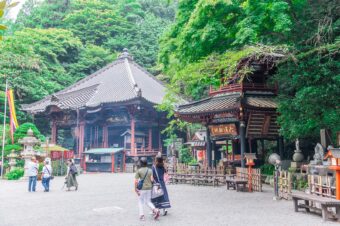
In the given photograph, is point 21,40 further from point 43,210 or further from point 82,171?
point 43,210

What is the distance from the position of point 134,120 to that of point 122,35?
2011 cm

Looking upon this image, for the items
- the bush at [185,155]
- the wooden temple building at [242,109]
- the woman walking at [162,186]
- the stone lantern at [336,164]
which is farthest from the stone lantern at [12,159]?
the stone lantern at [336,164]

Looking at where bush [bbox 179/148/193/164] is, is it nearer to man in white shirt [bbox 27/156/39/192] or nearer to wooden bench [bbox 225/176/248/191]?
wooden bench [bbox 225/176/248/191]

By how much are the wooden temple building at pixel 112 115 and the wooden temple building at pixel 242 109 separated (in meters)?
10.5

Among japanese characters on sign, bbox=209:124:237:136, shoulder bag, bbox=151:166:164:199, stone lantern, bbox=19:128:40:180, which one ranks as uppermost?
japanese characters on sign, bbox=209:124:237:136

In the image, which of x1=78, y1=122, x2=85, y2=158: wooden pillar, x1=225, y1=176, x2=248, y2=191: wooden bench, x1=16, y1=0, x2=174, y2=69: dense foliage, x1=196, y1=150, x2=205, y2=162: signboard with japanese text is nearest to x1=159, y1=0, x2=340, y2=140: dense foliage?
x1=225, y1=176, x2=248, y2=191: wooden bench

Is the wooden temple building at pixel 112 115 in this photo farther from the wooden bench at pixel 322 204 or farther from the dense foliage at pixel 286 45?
the wooden bench at pixel 322 204

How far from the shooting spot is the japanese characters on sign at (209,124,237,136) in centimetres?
1736

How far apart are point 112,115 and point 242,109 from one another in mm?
16727

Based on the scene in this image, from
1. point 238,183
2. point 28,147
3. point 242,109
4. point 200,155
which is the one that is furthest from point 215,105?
point 28,147

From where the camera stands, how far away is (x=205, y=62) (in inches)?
533

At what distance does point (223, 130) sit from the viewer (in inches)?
703

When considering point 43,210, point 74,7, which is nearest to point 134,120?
point 43,210

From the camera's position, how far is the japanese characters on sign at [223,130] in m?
17.4
